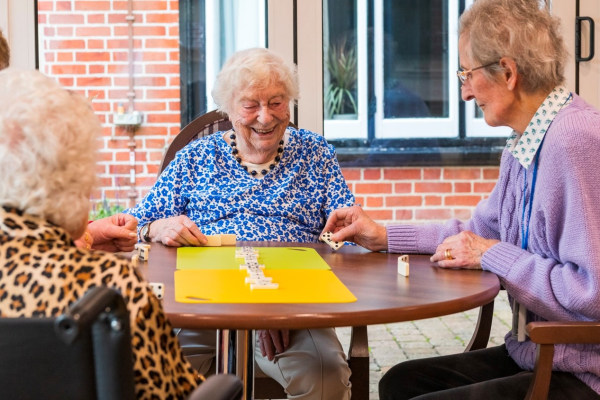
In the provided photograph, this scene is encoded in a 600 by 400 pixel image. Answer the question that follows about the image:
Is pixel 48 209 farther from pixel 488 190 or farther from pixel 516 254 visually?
pixel 488 190

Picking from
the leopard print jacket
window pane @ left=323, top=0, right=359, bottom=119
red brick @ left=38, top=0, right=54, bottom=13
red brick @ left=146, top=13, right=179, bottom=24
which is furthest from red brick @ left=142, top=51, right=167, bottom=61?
the leopard print jacket

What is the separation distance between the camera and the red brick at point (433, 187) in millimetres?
4387

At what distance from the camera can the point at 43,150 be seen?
1.03m

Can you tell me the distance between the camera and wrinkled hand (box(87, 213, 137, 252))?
207cm

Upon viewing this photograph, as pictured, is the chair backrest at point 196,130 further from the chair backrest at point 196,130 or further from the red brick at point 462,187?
the red brick at point 462,187

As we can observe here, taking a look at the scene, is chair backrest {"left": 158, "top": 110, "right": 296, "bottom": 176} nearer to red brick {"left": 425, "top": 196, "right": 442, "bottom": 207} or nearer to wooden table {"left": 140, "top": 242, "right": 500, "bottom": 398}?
wooden table {"left": 140, "top": 242, "right": 500, "bottom": 398}

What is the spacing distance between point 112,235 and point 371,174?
2.40 meters

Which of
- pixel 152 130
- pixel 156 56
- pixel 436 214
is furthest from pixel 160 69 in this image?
pixel 436 214

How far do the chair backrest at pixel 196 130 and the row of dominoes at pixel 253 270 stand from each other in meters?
0.81

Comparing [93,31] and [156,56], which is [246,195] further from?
[93,31]

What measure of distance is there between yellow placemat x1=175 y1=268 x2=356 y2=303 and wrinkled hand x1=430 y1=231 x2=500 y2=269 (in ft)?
0.99

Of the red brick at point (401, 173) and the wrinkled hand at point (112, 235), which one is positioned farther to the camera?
the red brick at point (401, 173)

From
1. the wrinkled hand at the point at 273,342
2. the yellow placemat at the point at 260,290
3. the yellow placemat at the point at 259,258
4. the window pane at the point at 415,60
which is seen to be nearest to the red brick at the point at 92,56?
the window pane at the point at 415,60

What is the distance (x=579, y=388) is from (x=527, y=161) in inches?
20.3
